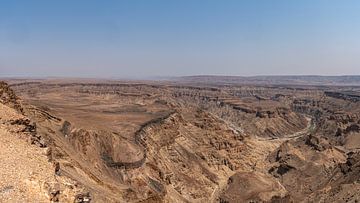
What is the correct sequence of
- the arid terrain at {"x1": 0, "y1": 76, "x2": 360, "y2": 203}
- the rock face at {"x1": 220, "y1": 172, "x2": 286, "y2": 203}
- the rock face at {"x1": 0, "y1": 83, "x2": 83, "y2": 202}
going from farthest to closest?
1. the rock face at {"x1": 220, "y1": 172, "x2": 286, "y2": 203}
2. the arid terrain at {"x1": 0, "y1": 76, "x2": 360, "y2": 203}
3. the rock face at {"x1": 0, "y1": 83, "x2": 83, "y2": 202}

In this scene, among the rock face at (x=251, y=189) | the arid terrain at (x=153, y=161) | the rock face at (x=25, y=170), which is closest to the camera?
the rock face at (x=25, y=170)

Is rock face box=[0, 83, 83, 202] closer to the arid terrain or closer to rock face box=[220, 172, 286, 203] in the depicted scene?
the arid terrain

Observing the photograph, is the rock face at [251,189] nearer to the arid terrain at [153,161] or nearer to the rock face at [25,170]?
the arid terrain at [153,161]

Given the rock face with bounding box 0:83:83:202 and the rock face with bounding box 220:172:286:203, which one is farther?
the rock face with bounding box 220:172:286:203

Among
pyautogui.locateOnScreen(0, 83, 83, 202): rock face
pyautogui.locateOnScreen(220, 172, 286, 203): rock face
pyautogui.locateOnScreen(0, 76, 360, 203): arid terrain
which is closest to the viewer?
pyautogui.locateOnScreen(0, 83, 83, 202): rock face

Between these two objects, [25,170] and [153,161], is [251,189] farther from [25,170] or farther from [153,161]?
[25,170]

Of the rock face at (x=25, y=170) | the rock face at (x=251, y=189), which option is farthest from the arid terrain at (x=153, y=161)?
the rock face at (x=251, y=189)

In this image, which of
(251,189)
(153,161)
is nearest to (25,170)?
(153,161)

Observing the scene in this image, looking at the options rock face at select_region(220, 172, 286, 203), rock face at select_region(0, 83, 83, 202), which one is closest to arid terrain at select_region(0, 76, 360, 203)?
rock face at select_region(0, 83, 83, 202)

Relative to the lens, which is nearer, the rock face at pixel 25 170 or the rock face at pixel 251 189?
the rock face at pixel 25 170

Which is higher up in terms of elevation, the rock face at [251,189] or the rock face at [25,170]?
the rock face at [25,170]

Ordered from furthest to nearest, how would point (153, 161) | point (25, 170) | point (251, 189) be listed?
1. point (251, 189)
2. point (153, 161)
3. point (25, 170)
